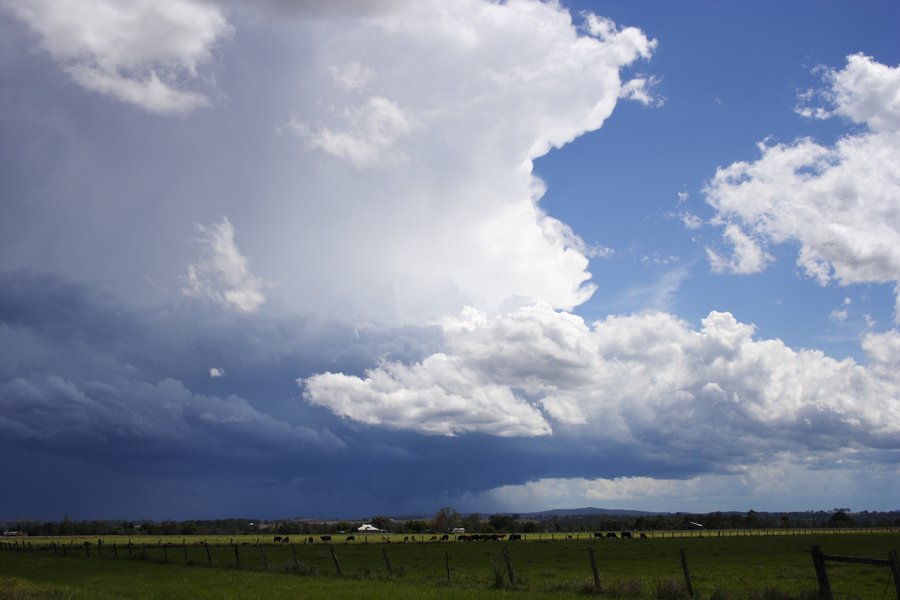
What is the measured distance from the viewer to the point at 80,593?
31.1m

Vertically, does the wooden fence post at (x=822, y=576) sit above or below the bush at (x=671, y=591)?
above

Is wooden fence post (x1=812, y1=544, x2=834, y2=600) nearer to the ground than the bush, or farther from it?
farther from it

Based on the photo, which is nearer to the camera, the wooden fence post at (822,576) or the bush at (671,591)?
the wooden fence post at (822,576)

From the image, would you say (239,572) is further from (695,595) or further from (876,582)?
(876,582)

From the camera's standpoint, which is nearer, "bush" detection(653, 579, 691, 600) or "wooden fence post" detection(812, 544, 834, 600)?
"wooden fence post" detection(812, 544, 834, 600)

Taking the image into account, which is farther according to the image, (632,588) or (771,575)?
(771,575)

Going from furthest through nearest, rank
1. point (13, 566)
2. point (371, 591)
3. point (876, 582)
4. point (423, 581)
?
point (13, 566), point (876, 582), point (423, 581), point (371, 591)

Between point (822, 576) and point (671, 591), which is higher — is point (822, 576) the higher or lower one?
the higher one

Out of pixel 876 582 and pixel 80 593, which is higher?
pixel 80 593

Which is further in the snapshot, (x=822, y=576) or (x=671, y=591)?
(x=671, y=591)

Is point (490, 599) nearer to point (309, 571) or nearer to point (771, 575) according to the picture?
point (309, 571)

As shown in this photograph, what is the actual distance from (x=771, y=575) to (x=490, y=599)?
24.7 meters

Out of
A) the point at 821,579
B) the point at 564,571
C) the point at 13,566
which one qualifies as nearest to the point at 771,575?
the point at 564,571

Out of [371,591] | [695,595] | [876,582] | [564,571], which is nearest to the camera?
[695,595]
